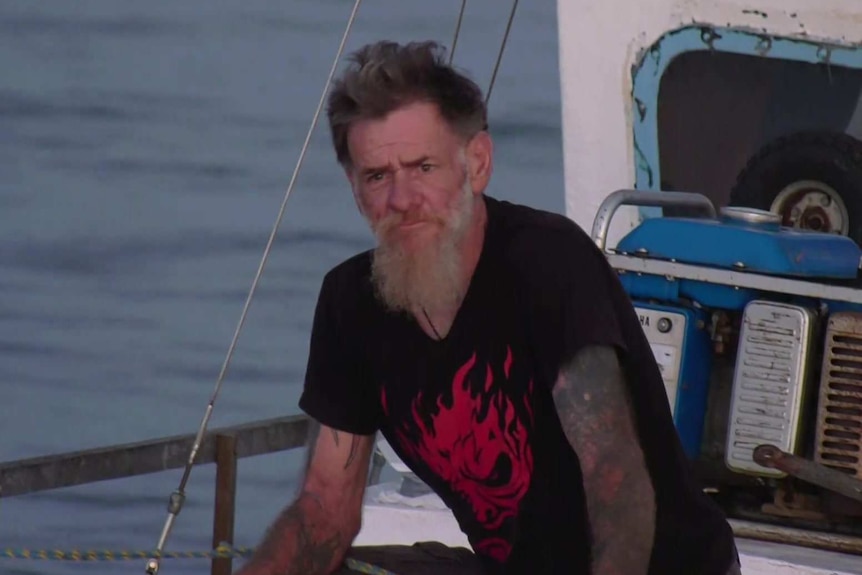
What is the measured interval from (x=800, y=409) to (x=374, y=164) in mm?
1467

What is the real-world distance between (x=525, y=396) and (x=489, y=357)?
7cm

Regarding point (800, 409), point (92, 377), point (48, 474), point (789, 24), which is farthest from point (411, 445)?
point (92, 377)

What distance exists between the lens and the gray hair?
8.64 feet

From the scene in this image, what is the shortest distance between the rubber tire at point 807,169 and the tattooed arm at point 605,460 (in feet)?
7.25

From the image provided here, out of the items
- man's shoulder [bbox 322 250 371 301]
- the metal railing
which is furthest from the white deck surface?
man's shoulder [bbox 322 250 371 301]

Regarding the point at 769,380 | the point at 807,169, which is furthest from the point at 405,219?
the point at 807,169

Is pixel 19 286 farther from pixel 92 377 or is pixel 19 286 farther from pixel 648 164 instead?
pixel 648 164

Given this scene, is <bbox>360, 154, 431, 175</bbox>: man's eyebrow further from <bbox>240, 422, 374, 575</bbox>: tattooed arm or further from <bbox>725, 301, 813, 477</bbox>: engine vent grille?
<bbox>725, 301, 813, 477</bbox>: engine vent grille

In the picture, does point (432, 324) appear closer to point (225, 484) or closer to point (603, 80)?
point (225, 484)

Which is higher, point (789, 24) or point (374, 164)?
point (789, 24)

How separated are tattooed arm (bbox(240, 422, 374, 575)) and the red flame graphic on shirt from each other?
135 millimetres

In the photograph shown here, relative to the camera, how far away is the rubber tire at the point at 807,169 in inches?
178

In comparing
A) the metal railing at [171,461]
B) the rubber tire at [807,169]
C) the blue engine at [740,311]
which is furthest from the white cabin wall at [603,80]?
the metal railing at [171,461]

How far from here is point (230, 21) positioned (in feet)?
25.4
